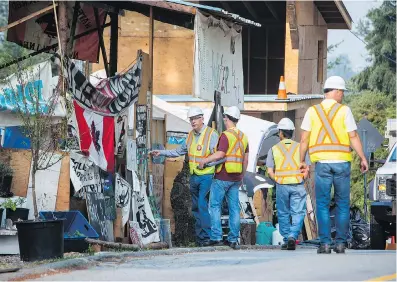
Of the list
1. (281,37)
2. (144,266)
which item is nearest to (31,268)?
(144,266)

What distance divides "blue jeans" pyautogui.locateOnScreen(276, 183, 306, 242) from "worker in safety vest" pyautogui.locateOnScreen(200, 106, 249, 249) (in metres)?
0.78

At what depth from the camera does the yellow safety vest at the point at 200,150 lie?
17.9 m

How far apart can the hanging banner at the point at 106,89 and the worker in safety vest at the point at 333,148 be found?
11.7 ft

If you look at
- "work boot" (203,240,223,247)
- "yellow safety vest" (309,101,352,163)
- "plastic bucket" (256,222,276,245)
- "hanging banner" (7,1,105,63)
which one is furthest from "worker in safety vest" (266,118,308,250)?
"plastic bucket" (256,222,276,245)

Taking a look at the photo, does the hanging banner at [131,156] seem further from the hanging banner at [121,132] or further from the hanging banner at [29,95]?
the hanging banner at [29,95]

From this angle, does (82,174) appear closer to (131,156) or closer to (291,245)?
(131,156)

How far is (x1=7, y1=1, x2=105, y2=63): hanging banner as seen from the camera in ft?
59.7

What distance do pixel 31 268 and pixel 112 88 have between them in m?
5.65

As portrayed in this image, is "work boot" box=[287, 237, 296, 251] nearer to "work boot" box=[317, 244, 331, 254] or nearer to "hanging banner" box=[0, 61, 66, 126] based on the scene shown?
Answer: "work boot" box=[317, 244, 331, 254]

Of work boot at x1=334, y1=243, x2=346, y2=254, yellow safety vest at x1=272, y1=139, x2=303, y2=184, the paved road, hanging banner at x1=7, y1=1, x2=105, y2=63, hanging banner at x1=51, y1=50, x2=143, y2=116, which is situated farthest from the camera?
hanging banner at x1=7, y1=1, x2=105, y2=63

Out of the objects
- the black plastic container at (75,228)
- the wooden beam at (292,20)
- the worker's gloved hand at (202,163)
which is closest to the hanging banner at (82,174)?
the black plastic container at (75,228)

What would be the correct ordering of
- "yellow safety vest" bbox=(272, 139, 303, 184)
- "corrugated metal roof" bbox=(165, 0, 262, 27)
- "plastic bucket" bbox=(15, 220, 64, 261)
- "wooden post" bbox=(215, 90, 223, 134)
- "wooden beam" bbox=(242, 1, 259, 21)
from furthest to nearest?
1. "wooden beam" bbox=(242, 1, 259, 21)
2. "wooden post" bbox=(215, 90, 223, 134)
3. "corrugated metal roof" bbox=(165, 0, 262, 27)
4. "yellow safety vest" bbox=(272, 139, 303, 184)
5. "plastic bucket" bbox=(15, 220, 64, 261)

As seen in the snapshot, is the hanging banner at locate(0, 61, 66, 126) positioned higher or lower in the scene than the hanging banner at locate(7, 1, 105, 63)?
lower

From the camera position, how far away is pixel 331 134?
46.4ft
